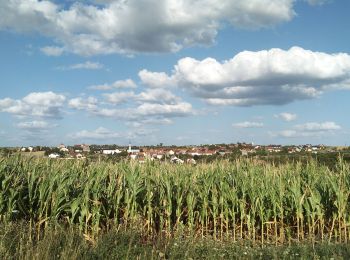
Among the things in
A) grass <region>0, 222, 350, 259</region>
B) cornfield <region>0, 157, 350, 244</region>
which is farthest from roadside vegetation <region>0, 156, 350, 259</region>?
grass <region>0, 222, 350, 259</region>

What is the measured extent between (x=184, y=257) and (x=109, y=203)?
4015 mm

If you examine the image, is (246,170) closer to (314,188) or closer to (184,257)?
(314,188)

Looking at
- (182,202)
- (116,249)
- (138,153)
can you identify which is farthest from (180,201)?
(138,153)

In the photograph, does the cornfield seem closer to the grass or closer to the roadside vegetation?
the roadside vegetation

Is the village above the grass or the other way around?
above

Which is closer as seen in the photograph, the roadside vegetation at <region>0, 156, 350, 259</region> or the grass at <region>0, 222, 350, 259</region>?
the grass at <region>0, 222, 350, 259</region>

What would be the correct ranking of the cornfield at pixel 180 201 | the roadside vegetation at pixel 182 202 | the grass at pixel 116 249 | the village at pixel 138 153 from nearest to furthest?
1. the grass at pixel 116 249
2. the roadside vegetation at pixel 182 202
3. the cornfield at pixel 180 201
4. the village at pixel 138 153

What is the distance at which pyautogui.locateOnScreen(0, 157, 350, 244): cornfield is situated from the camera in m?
9.60

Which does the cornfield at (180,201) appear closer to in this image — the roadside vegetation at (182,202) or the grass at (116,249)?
the roadside vegetation at (182,202)

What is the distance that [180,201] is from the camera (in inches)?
420

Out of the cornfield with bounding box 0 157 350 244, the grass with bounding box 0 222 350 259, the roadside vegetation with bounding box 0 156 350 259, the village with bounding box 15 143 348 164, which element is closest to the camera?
the grass with bounding box 0 222 350 259

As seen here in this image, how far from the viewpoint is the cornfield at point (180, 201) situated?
9.60 m

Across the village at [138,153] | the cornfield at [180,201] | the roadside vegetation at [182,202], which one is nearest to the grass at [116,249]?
the roadside vegetation at [182,202]

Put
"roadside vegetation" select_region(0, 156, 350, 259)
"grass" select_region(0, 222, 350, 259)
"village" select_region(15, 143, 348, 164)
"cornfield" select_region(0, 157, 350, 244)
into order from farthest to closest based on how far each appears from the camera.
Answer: "village" select_region(15, 143, 348, 164)
"cornfield" select_region(0, 157, 350, 244)
"roadside vegetation" select_region(0, 156, 350, 259)
"grass" select_region(0, 222, 350, 259)
